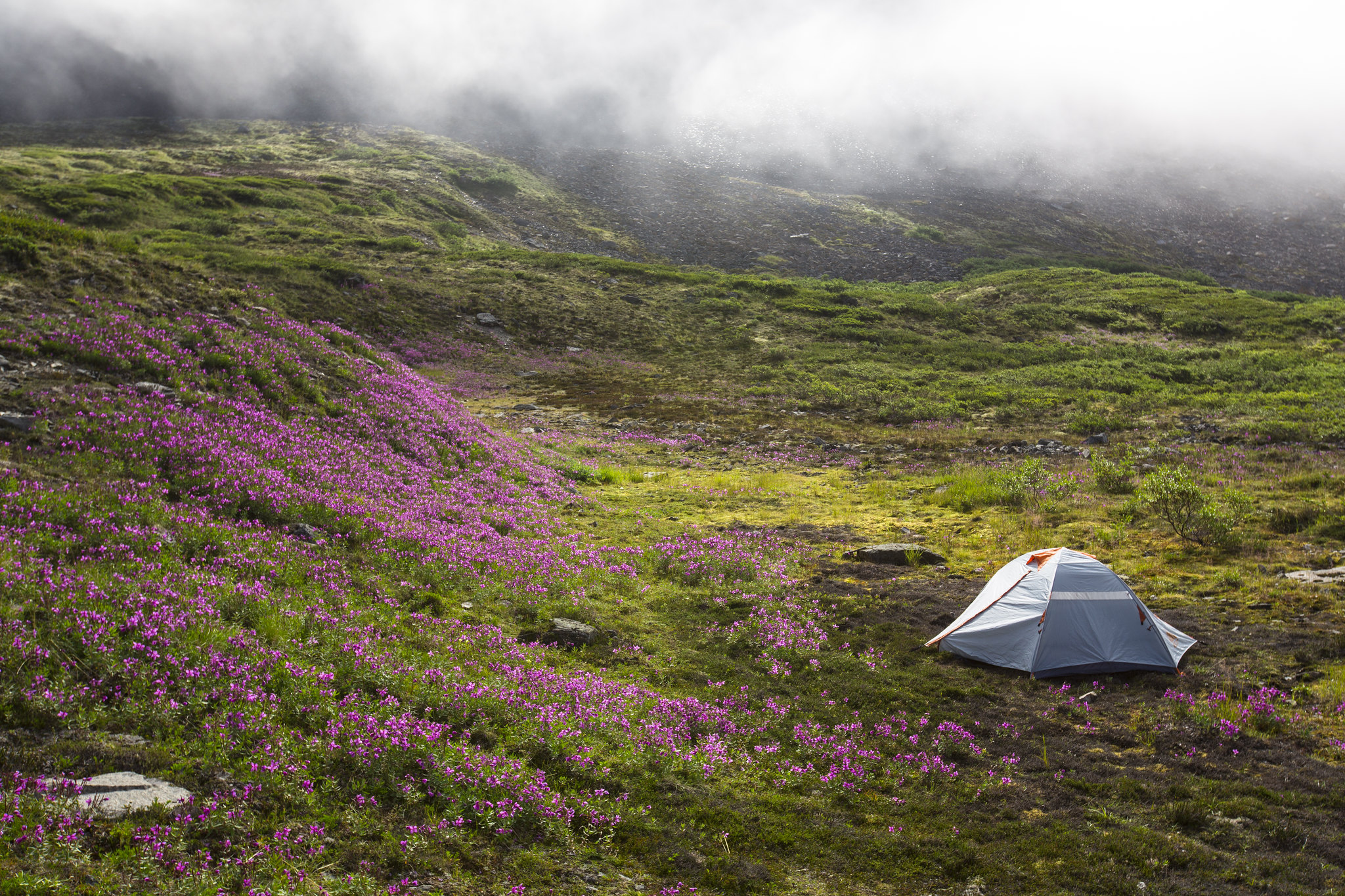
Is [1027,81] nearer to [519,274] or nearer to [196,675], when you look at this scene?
[519,274]

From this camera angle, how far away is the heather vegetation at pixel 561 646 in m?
6.03

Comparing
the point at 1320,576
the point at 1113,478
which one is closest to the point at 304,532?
the point at 1320,576

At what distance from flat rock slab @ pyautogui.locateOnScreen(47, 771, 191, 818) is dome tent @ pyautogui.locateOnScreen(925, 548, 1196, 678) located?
11.0 metres

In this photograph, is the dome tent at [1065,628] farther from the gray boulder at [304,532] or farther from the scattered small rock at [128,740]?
the scattered small rock at [128,740]

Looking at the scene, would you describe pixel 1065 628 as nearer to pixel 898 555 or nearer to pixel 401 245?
pixel 898 555

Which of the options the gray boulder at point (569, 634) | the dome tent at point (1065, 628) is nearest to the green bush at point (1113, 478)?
the dome tent at point (1065, 628)

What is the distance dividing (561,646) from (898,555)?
9361 mm

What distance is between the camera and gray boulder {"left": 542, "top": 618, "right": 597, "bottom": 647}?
35.9ft

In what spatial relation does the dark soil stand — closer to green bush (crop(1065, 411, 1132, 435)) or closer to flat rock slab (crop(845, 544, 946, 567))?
green bush (crop(1065, 411, 1132, 435))

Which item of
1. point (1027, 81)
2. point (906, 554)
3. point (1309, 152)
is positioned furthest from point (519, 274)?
point (1309, 152)

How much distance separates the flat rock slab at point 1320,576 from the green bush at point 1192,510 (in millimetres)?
1646

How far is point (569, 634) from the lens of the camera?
11.1m

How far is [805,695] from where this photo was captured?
10.5m

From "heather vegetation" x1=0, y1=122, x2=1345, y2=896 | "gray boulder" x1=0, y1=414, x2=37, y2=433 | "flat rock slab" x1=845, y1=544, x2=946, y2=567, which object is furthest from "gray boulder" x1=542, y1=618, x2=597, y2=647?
"gray boulder" x1=0, y1=414, x2=37, y2=433
